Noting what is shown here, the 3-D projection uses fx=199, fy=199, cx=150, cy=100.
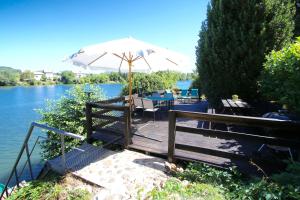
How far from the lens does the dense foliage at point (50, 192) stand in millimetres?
3295

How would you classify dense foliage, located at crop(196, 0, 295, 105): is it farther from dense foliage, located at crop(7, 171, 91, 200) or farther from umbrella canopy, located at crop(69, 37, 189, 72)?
dense foliage, located at crop(7, 171, 91, 200)

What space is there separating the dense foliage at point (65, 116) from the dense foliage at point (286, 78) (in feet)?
19.6

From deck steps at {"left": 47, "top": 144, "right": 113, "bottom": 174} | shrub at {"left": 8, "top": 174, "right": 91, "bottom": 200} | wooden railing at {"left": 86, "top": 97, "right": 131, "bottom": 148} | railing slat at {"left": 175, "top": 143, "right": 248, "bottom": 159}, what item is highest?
wooden railing at {"left": 86, "top": 97, "right": 131, "bottom": 148}

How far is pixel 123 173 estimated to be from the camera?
149 inches

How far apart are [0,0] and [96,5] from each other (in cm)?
975

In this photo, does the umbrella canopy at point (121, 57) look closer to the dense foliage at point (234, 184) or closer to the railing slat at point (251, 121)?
the railing slat at point (251, 121)

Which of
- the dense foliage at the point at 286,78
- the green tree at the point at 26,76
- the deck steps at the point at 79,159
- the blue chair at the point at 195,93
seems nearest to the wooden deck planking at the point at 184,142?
the deck steps at the point at 79,159

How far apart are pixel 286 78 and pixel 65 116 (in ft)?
22.6

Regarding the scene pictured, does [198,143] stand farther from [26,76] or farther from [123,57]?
[26,76]

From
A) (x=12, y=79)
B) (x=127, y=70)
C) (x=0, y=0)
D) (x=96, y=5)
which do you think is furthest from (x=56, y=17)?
(x=12, y=79)

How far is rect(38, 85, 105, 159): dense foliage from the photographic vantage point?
7.01 m

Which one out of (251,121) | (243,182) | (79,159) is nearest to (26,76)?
(79,159)

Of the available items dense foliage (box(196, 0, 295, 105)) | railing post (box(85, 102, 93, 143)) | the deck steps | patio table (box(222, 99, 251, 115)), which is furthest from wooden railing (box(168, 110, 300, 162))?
dense foliage (box(196, 0, 295, 105))

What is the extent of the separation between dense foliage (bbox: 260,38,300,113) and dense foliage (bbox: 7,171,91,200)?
4.24m
